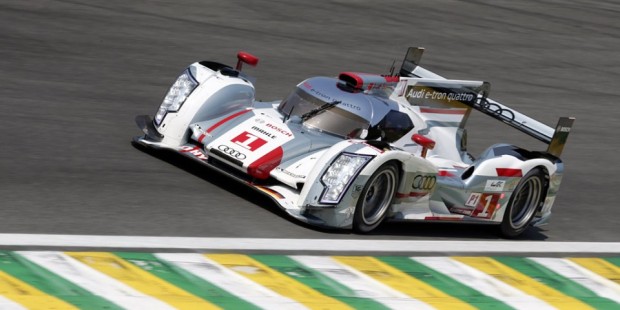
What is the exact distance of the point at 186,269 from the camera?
6691mm

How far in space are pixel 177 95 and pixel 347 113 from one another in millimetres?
1612

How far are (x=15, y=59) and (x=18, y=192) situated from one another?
5.29 m

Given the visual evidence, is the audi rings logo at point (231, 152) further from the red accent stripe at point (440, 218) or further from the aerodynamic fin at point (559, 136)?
the aerodynamic fin at point (559, 136)

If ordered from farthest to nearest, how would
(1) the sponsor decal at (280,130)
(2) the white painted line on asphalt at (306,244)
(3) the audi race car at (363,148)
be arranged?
(1) the sponsor decal at (280,130), (3) the audi race car at (363,148), (2) the white painted line on asphalt at (306,244)

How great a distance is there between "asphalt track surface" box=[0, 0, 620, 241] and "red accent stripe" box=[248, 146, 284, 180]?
0.29 m

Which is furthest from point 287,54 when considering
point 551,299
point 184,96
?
point 551,299

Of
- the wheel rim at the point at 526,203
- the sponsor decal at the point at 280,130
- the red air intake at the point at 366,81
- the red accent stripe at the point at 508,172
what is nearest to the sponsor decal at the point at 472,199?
the red accent stripe at the point at 508,172

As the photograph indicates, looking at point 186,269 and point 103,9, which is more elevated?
point 103,9

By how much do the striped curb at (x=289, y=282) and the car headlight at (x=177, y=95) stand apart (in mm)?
2790

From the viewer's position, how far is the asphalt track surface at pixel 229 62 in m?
8.31

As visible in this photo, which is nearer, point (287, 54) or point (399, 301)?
point (399, 301)

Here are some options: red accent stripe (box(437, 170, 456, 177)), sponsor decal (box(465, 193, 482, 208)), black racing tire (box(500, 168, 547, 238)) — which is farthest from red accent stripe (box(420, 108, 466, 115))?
sponsor decal (box(465, 193, 482, 208))

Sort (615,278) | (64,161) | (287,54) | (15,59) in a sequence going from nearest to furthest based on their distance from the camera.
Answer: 1. (615,278)
2. (64,161)
3. (15,59)
4. (287,54)

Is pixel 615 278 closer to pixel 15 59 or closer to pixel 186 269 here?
pixel 186 269
